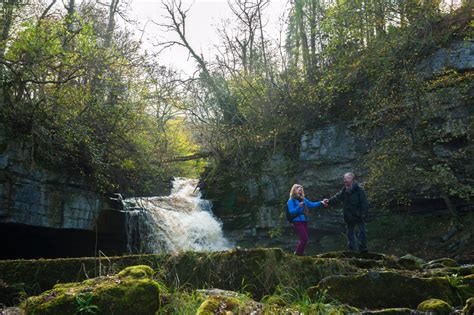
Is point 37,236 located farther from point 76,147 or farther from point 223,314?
point 223,314

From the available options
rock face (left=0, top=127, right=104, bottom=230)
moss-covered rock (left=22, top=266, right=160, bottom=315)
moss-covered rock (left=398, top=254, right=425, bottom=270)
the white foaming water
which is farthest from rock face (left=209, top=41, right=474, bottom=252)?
moss-covered rock (left=22, top=266, right=160, bottom=315)

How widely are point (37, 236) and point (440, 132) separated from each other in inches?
530

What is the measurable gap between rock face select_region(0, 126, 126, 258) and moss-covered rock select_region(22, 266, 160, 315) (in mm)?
8487

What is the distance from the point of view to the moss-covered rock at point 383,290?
5657 mm

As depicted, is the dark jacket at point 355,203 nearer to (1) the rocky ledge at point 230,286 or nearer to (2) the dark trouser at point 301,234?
(2) the dark trouser at point 301,234

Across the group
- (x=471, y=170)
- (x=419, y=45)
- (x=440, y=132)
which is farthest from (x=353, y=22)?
(x=471, y=170)

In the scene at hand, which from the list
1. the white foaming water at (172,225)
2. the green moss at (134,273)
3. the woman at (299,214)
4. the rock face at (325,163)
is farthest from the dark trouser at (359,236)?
the white foaming water at (172,225)

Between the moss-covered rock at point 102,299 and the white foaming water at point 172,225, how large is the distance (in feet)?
31.8

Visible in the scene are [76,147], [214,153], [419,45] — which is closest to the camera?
[76,147]

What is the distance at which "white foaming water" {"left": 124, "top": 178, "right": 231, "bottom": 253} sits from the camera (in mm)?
15078

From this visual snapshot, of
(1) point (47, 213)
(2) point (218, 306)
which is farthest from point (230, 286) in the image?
(1) point (47, 213)

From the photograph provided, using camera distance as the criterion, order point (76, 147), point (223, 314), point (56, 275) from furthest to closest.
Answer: point (76, 147) → point (56, 275) → point (223, 314)

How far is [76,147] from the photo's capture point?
43.7 feet

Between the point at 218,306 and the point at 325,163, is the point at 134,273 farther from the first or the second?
the point at 325,163
